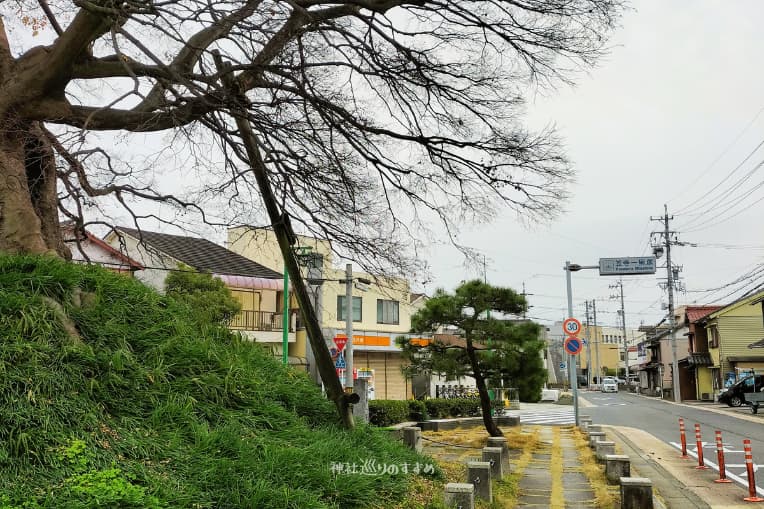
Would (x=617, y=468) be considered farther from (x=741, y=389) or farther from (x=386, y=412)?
(x=741, y=389)

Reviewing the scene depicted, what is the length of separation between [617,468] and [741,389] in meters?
32.3

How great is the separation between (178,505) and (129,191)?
510 cm

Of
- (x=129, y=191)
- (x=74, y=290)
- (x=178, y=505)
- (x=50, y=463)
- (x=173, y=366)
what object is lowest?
(x=178, y=505)

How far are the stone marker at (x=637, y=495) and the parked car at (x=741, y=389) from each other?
111ft

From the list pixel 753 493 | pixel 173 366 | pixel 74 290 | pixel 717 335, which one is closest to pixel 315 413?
pixel 173 366

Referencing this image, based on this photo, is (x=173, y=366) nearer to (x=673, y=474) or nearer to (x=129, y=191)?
(x=129, y=191)

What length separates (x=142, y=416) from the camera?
6371 millimetres

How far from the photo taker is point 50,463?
16.9 feet

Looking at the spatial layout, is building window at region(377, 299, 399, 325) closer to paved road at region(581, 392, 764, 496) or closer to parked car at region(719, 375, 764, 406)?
paved road at region(581, 392, 764, 496)

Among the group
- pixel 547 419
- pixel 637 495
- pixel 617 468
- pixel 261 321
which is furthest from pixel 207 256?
pixel 637 495

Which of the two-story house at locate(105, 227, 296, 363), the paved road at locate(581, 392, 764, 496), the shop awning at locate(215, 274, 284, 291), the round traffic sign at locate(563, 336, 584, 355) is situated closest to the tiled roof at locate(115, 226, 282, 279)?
the two-story house at locate(105, 227, 296, 363)

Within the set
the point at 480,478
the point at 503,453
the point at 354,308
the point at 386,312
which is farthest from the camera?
the point at 386,312

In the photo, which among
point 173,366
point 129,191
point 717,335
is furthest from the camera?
point 717,335

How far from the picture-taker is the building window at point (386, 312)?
40.0 m
